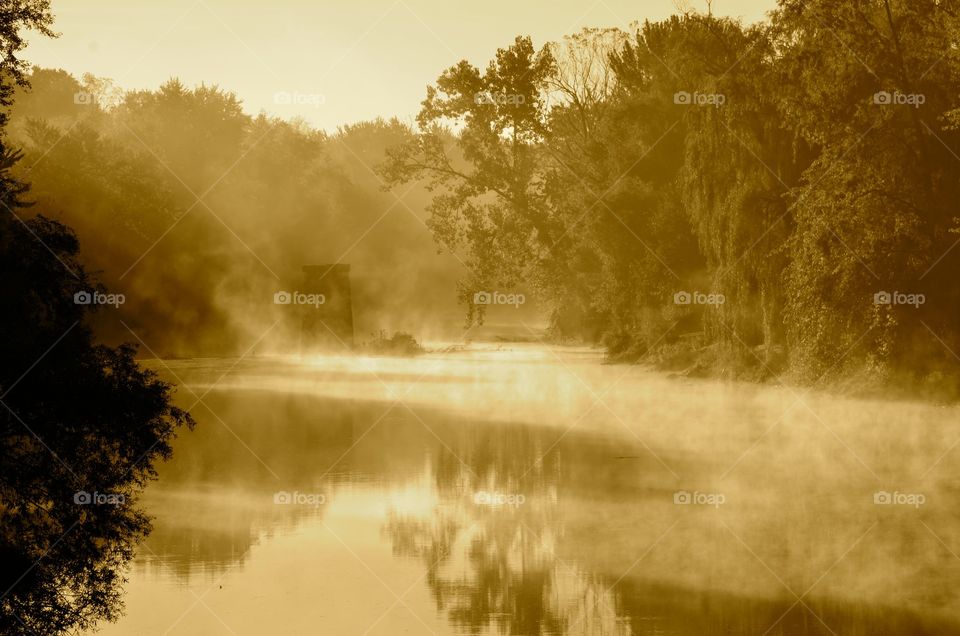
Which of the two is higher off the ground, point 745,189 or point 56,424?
point 745,189

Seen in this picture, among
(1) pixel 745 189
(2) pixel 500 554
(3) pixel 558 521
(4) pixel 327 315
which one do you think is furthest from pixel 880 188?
(4) pixel 327 315

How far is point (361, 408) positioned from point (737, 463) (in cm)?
1532

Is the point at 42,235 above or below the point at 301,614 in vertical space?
above

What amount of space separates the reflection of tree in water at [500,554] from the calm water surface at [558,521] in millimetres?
48

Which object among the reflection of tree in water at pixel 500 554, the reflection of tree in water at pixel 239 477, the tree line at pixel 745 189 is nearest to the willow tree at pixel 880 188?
the tree line at pixel 745 189

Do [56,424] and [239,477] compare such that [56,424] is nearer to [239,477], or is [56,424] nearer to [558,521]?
[558,521]

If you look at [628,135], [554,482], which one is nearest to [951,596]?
[554,482]

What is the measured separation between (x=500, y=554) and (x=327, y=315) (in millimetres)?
48549

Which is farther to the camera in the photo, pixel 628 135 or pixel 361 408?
pixel 628 135

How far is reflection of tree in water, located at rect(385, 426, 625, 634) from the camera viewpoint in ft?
43.7

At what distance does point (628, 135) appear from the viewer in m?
51.9

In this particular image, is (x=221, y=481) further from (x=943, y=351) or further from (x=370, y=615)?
(x=943, y=351)

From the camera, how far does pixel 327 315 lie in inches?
2530

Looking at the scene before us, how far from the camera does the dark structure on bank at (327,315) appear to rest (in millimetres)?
62250
